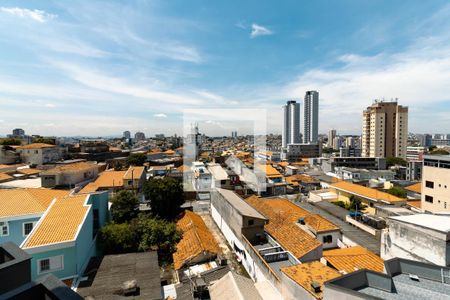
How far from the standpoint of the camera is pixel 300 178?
2816 cm

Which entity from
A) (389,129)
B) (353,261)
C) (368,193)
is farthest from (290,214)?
(389,129)

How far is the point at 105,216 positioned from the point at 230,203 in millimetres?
6664

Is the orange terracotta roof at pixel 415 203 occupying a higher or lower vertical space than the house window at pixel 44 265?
lower

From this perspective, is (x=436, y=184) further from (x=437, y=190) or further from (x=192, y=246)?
(x=192, y=246)

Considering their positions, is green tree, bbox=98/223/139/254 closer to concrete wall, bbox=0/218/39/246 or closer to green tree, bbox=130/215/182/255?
green tree, bbox=130/215/182/255

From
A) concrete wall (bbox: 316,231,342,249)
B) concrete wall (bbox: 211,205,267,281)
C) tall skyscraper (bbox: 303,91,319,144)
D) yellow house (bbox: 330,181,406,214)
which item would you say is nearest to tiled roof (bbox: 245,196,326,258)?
concrete wall (bbox: 316,231,342,249)

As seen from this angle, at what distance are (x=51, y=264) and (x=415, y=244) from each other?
11884 mm

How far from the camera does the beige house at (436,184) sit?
50.9 ft

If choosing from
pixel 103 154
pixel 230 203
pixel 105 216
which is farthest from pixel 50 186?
pixel 103 154

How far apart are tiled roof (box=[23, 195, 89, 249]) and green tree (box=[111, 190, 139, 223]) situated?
11.9ft

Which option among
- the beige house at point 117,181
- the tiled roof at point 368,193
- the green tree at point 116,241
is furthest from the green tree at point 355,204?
the beige house at point 117,181

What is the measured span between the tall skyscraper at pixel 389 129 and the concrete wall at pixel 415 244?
154ft

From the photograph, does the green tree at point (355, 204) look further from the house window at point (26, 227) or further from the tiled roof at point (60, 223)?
the house window at point (26, 227)

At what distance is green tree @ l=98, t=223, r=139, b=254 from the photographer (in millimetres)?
10609
